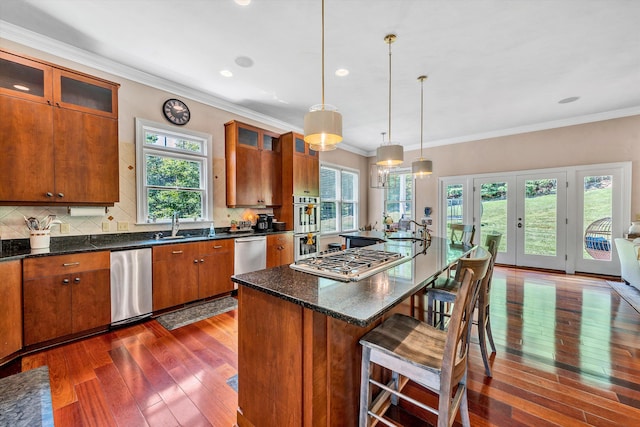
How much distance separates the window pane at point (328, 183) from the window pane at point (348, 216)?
50 cm

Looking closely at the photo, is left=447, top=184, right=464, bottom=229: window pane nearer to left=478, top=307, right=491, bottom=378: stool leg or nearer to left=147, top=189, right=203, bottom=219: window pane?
left=478, top=307, right=491, bottom=378: stool leg

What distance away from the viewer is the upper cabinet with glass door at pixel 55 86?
2279 millimetres

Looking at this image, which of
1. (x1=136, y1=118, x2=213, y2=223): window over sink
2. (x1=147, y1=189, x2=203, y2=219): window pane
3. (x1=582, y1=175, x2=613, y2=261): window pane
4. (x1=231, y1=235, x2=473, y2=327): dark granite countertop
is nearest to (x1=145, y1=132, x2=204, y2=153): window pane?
(x1=136, y1=118, x2=213, y2=223): window over sink

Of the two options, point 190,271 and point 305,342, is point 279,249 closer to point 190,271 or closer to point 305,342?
point 190,271

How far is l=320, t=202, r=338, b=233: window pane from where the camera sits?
6387mm

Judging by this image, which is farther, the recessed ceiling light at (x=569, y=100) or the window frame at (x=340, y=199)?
the window frame at (x=340, y=199)

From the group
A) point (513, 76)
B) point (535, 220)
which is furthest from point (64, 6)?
point (535, 220)

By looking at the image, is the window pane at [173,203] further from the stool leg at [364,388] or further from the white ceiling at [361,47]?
the stool leg at [364,388]

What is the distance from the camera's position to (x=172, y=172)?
3.70m

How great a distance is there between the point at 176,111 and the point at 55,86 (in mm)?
1314

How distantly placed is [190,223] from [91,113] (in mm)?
1707

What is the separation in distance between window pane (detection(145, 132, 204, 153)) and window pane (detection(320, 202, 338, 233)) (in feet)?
10.4

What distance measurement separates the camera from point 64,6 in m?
2.23

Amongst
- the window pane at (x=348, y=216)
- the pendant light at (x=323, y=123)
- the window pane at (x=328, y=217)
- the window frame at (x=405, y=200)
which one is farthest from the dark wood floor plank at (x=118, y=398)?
the window frame at (x=405, y=200)
